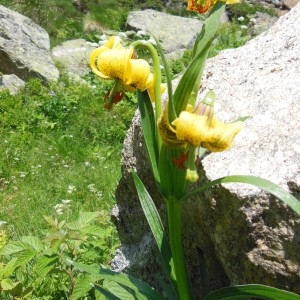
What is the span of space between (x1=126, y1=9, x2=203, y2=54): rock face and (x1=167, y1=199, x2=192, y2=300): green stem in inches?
328

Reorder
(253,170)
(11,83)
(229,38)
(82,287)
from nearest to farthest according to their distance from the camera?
(253,170)
(82,287)
(11,83)
(229,38)

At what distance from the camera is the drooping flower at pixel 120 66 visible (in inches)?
71.4

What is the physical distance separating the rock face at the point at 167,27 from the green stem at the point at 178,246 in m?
8.32

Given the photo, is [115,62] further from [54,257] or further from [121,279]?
[54,257]

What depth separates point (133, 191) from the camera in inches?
117

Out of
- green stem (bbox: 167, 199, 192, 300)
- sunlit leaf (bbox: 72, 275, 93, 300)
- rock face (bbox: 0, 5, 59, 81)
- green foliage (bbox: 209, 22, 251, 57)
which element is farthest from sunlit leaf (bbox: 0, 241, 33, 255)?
green foliage (bbox: 209, 22, 251, 57)

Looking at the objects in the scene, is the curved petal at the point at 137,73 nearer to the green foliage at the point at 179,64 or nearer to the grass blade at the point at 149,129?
the grass blade at the point at 149,129

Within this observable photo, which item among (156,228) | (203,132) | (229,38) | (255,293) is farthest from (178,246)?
(229,38)

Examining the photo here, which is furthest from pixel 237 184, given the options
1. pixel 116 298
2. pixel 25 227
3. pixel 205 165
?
pixel 25 227

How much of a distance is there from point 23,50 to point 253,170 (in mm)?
6886

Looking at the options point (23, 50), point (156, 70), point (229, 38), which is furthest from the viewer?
point (229, 38)

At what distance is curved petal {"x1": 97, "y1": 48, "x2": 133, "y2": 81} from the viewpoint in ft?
5.94

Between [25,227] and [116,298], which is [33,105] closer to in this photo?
[25,227]

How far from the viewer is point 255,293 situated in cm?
191
